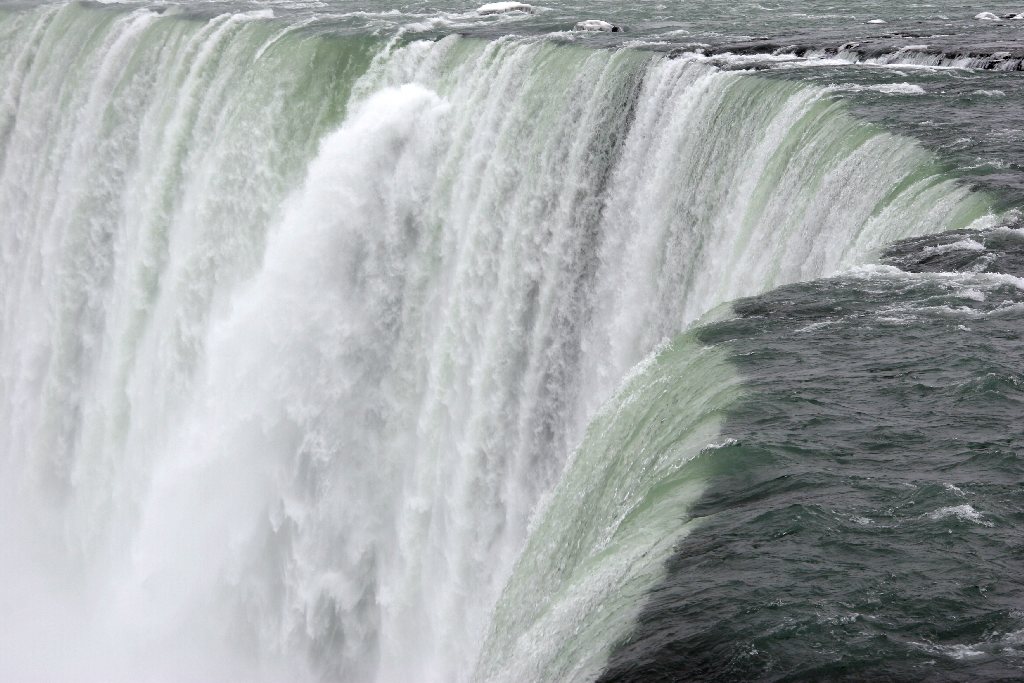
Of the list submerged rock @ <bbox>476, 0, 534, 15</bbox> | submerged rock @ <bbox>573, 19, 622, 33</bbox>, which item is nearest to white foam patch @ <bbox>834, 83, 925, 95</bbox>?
submerged rock @ <bbox>573, 19, 622, 33</bbox>

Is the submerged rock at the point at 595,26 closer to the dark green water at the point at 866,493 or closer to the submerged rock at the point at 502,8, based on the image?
the submerged rock at the point at 502,8

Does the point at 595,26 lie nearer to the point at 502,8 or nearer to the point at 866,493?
the point at 502,8

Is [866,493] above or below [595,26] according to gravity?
below

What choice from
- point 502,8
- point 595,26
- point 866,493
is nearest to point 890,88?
point 595,26

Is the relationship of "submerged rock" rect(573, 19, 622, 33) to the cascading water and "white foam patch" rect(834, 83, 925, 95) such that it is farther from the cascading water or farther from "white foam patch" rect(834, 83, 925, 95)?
"white foam patch" rect(834, 83, 925, 95)

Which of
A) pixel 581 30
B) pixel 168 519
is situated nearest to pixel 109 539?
pixel 168 519

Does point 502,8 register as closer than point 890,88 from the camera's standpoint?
No

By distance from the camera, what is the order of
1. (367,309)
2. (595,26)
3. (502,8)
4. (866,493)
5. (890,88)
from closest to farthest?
(866,493) → (890,88) → (367,309) → (595,26) → (502,8)

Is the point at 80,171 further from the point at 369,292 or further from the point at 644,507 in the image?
the point at 644,507

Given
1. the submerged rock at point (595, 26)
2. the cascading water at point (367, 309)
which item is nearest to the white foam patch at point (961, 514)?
the cascading water at point (367, 309)
